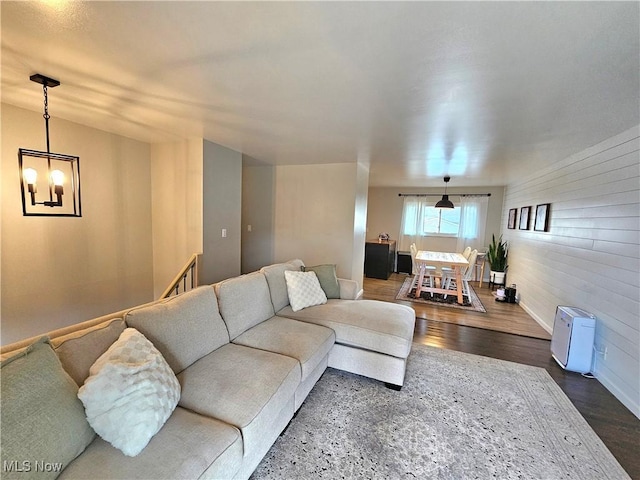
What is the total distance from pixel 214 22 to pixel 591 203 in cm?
388

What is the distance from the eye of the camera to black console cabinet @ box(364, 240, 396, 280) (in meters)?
6.49

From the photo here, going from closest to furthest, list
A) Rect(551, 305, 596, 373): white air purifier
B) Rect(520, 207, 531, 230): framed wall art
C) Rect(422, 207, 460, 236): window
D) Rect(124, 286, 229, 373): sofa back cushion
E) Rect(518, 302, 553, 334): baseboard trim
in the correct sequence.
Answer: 1. Rect(124, 286, 229, 373): sofa back cushion
2. Rect(551, 305, 596, 373): white air purifier
3. Rect(518, 302, 553, 334): baseboard trim
4. Rect(520, 207, 531, 230): framed wall art
5. Rect(422, 207, 460, 236): window

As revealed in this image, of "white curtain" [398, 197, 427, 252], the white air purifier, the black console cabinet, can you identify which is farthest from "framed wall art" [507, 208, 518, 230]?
the white air purifier

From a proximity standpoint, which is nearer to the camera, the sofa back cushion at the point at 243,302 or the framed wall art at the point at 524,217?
the sofa back cushion at the point at 243,302

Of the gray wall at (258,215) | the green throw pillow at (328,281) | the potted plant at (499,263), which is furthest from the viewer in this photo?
the potted plant at (499,263)

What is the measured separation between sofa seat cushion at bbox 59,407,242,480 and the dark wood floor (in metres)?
2.36

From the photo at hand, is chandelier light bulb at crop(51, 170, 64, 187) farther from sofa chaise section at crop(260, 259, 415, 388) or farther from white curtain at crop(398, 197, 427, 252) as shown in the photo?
white curtain at crop(398, 197, 427, 252)

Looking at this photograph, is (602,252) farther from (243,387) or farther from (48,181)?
(48,181)

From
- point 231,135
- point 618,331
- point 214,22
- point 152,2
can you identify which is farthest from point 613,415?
point 231,135

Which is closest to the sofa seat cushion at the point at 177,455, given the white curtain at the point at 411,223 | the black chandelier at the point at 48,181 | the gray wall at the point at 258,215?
the black chandelier at the point at 48,181

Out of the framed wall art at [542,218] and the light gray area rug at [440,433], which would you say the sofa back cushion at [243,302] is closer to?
the light gray area rug at [440,433]

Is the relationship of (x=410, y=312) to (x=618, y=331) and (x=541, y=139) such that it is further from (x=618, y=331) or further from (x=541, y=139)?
(x=541, y=139)

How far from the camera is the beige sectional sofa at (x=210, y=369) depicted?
3.14 feet

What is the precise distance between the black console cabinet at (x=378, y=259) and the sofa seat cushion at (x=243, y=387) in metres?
5.01
